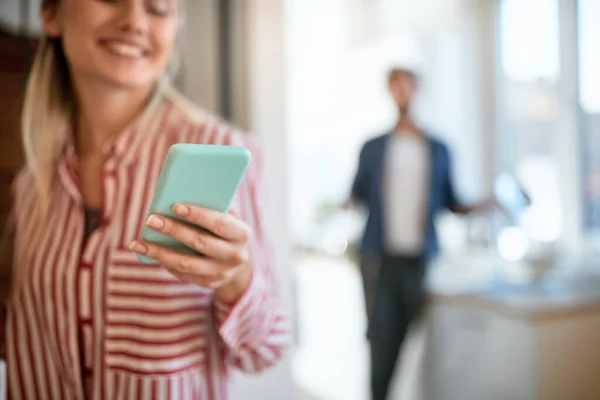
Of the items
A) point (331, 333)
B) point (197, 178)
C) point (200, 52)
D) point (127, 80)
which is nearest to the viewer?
point (197, 178)

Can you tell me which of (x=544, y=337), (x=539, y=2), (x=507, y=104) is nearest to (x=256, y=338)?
(x=544, y=337)

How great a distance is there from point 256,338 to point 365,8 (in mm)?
2146

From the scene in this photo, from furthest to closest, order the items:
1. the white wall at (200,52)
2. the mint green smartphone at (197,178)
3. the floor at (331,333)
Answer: the floor at (331,333) → the white wall at (200,52) → the mint green smartphone at (197,178)

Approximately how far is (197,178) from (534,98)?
4.77 ft

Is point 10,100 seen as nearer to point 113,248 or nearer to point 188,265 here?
point 113,248

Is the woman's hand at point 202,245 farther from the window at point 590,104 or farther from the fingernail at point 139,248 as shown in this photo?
the window at point 590,104

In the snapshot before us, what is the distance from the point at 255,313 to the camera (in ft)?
1.27

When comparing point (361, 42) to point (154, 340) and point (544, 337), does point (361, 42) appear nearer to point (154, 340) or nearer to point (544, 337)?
point (544, 337)

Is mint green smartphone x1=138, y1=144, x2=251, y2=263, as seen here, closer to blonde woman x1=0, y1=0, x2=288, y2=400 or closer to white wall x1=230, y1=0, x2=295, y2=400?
blonde woman x1=0, y1=0, x2=288, y2=400

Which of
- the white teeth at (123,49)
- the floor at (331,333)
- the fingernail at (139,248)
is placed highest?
the white teeth at (123,49)

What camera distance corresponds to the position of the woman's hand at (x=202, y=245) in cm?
28

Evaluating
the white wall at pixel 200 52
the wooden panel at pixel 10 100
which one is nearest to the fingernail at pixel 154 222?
the wooden panel at pixel 10 100

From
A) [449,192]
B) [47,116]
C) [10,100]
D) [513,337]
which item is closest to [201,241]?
[47,116]

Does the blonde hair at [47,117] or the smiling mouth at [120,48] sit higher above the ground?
the smiling mouth at [120,48]
